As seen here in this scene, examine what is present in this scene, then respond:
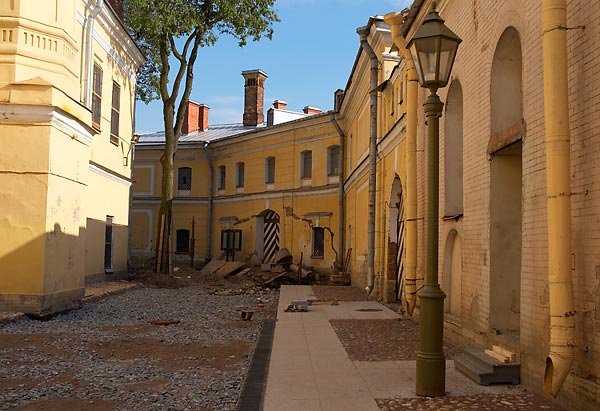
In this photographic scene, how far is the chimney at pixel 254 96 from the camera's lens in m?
32.5

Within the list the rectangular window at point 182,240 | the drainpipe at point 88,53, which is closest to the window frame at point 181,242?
the rectangular window at point 182,240

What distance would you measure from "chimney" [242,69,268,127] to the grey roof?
460mm

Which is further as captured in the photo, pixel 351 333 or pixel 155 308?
pixel 155 308

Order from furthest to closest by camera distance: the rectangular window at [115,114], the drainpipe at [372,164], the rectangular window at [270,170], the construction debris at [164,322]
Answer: the rectangular window at [270,170] < the rectangular window at [115,114] < the drainpipe at [372,164] < the construction debris at [164,322]

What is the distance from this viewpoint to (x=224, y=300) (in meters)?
15.9

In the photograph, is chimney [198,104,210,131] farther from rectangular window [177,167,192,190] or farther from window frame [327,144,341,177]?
window frame [327,144,341,177]

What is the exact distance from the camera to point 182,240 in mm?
31391

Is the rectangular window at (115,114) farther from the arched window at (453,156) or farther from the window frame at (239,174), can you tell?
the arched window at (453,156)

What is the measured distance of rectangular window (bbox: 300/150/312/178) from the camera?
25672 mm

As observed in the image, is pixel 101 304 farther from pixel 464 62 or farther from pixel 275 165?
pixel 275 165

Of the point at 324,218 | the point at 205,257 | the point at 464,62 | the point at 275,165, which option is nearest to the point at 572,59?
the point at 464,62

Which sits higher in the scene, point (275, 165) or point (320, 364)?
point (275, 165)

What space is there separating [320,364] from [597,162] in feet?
12.1

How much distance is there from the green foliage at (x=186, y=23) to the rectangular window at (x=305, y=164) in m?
5.30
